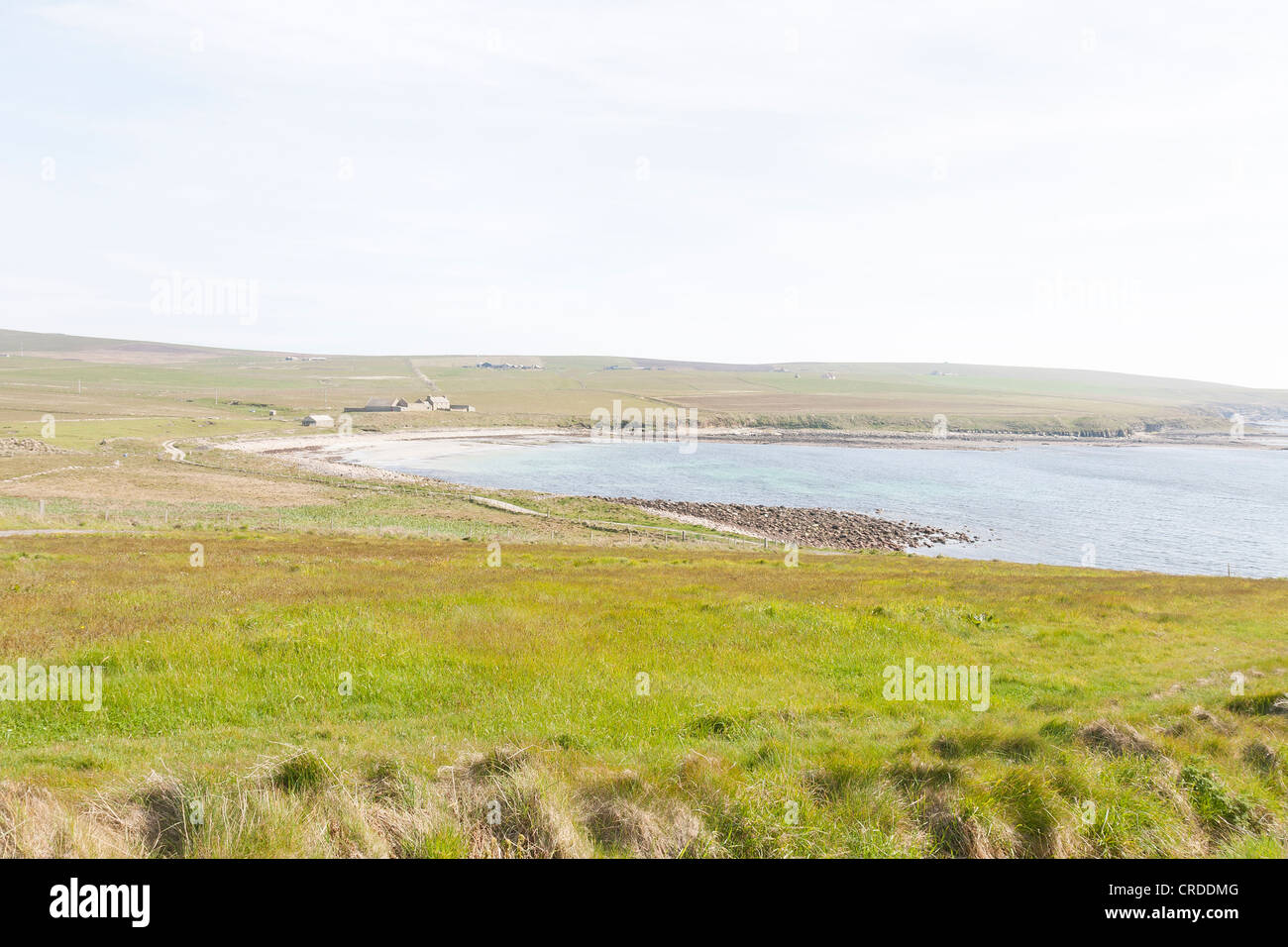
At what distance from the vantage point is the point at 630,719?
38.4 ft

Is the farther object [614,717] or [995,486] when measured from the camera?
[995,486]

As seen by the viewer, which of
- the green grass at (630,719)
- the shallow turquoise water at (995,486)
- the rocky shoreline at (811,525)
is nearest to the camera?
the green grass at (630,719)

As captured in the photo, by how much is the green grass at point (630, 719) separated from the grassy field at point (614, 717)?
57mm

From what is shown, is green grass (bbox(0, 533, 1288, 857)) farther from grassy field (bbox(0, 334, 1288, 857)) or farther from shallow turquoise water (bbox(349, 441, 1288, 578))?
shallow turquoise water (bbox(349, 441, 1288, 578))

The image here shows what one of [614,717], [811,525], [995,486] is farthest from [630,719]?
[995,486]

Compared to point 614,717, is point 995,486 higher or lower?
lower

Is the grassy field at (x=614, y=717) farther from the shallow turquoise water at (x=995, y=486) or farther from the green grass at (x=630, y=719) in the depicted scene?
the shallow turquoise water at (x=995, y=486)

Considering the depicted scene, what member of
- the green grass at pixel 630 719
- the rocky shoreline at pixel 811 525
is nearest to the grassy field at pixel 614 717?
the green grass at pixel 630 719

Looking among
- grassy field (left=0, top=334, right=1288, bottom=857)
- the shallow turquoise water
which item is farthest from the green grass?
the shallow turquoise water

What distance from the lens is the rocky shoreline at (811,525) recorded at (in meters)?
70.1

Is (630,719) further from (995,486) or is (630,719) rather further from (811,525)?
(995,486)

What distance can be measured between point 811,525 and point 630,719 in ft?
224

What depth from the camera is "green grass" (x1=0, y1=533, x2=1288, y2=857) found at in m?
7.61
